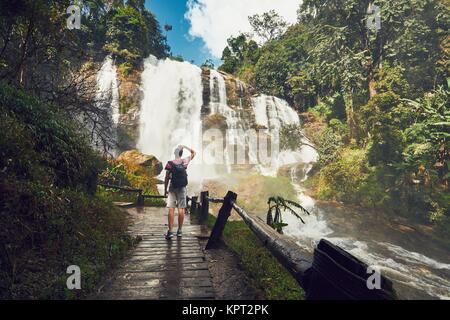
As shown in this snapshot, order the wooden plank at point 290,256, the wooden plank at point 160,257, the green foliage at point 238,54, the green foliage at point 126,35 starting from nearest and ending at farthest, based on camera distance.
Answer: the wooden plank at point 290,256 → the wooden plank at point 160,257 → the green foliage at point 126,35 → the green foliage at point 238,54

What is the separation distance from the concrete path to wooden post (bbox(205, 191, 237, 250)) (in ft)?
1.02

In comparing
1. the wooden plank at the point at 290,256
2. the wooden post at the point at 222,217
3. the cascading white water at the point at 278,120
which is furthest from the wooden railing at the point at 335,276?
the cascading white water at the point at 278,120

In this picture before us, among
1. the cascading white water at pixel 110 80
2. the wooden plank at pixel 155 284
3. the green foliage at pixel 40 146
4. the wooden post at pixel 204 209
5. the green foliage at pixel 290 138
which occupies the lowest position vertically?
the wooden plank at pixel 155 284

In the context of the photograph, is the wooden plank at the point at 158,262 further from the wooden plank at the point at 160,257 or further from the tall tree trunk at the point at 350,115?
the tall tree trunk at the point at 350,115

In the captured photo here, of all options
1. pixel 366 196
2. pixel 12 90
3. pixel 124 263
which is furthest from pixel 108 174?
pixel 366 196

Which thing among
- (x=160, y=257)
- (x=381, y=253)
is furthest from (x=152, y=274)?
(x=381, y=253)

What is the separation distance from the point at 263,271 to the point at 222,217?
1474 mm

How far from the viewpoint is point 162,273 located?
3.82 meters

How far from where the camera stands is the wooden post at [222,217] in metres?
4.81

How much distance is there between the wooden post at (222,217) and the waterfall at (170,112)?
68.4 feet

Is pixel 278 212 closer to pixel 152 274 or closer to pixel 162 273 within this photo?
pixel 162 273

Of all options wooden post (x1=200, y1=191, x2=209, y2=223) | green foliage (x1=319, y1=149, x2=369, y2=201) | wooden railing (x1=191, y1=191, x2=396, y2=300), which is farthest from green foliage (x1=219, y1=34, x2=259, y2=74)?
wooden railing (x1=191, y1=191, x2=396, y2=300)

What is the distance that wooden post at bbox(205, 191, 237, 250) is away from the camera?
15.8ft
